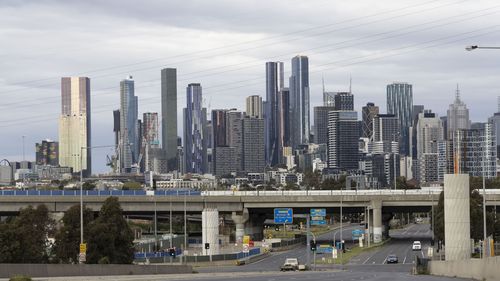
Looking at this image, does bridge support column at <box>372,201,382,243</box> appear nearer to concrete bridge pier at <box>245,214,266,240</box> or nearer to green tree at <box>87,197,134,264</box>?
concrete bridge pier at <box>245,214,266,240</box>

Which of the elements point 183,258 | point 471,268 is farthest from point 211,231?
point 471,268

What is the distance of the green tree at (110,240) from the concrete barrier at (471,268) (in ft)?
91.0

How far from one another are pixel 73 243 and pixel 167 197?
66956 millimetres

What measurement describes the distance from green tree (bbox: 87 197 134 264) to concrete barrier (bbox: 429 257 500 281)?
27750mm

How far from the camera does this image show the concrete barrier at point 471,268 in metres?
55.4

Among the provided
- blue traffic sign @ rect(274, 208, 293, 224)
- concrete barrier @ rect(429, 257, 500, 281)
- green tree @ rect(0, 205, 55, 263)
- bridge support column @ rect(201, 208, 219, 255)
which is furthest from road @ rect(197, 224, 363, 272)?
concrete barrier @ rect(429, 257, 500, 281)

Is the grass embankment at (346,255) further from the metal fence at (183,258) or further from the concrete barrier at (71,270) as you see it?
the concrete barrier at (71,270)

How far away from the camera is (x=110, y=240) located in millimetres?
98250

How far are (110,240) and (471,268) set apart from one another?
42078 millimetres

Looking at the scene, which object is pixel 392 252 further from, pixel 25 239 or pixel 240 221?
pixel 25 239

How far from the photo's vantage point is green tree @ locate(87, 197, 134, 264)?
97350 millimetres

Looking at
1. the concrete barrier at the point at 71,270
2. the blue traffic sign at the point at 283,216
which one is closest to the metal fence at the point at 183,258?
the blue traffic sign at the point at 283,216

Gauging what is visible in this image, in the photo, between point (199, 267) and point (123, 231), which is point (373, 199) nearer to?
point (199, 267)

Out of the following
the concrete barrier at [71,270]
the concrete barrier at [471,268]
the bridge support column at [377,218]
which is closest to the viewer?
the concrete barrier at [471,268]
